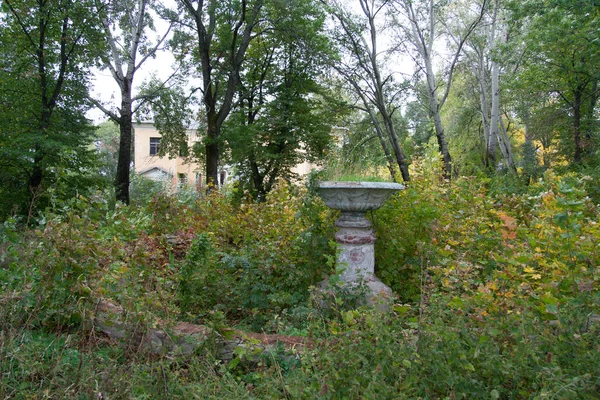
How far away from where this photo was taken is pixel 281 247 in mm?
4496

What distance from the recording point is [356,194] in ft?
13.4

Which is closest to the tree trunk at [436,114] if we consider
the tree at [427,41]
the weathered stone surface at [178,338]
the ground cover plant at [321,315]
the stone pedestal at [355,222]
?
the tree at [427,41]

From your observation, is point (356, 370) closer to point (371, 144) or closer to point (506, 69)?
point (371, 144)

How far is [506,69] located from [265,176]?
11.3 m

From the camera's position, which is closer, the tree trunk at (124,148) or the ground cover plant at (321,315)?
the ground cover plant at (321,315)

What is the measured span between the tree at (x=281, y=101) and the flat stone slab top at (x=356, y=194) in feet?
27.2

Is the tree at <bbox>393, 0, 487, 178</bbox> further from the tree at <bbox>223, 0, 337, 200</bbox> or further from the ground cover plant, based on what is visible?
the ground cover plant

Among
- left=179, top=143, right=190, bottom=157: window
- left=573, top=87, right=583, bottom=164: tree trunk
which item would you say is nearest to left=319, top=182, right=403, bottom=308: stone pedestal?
left=179, top=143, right=190, bottom=157: window

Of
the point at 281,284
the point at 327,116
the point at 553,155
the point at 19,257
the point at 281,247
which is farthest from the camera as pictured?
the point at 553,155

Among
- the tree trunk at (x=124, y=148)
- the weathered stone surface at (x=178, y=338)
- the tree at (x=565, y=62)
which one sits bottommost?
the weathered stone surface at (x=178, y=338)

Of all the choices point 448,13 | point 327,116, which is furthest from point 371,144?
point 448,13

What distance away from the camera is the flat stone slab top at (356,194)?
4008 millimetres

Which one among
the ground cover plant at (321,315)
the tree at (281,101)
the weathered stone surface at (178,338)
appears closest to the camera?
the ground cover plant at (321,315)

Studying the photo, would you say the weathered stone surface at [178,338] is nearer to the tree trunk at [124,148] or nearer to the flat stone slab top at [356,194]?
the flat stone slab top at [356,194]
